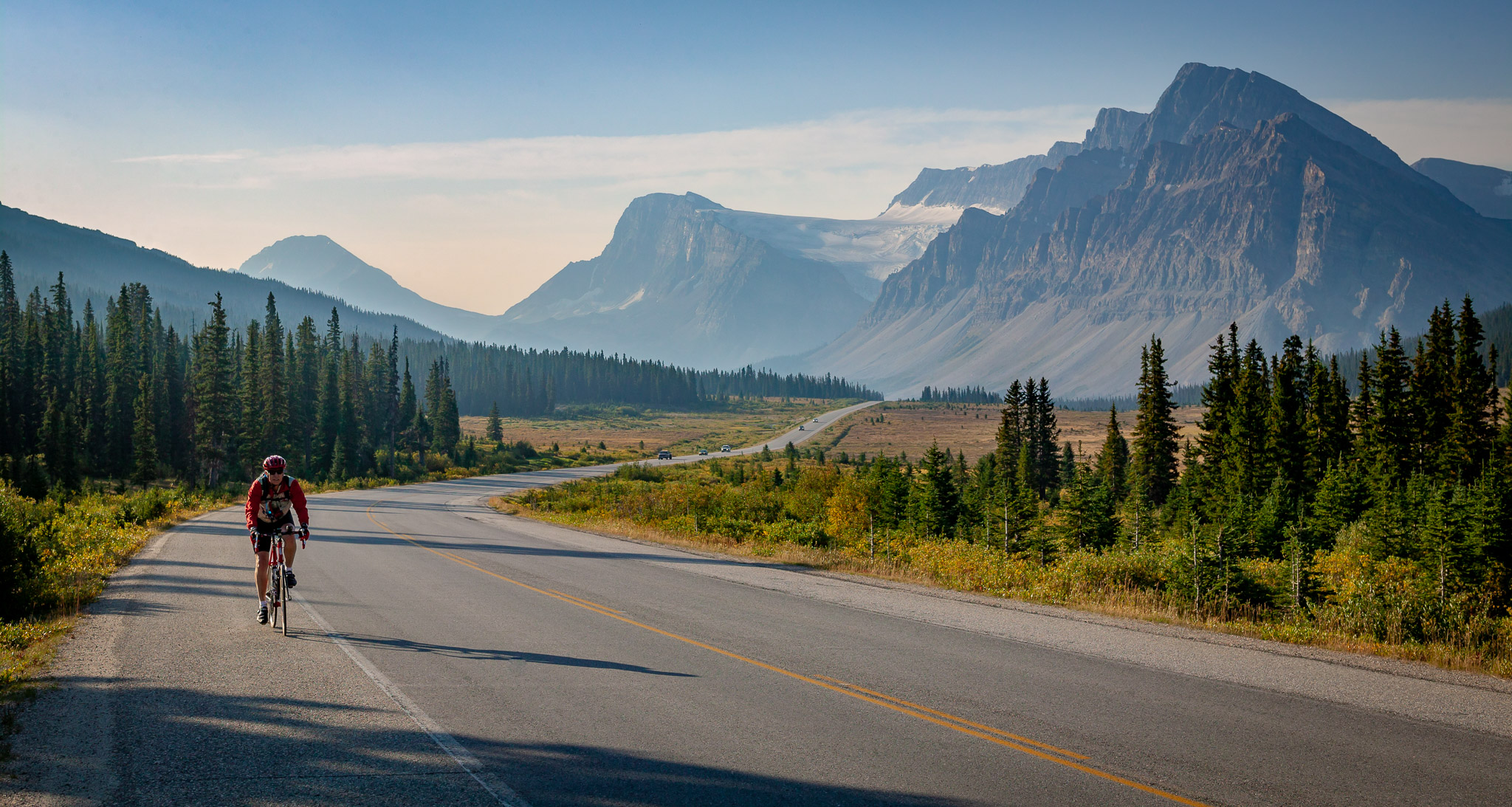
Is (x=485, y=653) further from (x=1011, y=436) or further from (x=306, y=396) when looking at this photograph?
(x=306, y=396)

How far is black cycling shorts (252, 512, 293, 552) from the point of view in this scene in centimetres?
1152

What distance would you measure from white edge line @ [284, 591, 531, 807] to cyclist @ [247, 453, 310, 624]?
146 cm

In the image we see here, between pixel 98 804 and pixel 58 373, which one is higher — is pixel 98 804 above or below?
below

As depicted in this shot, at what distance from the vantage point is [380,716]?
801 centimetres

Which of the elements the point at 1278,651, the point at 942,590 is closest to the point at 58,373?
the point at 942,590

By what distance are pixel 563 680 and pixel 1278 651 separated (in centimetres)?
859

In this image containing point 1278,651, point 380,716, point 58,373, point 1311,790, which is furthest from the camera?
point 58,373

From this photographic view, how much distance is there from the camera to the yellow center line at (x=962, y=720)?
7.25 metres

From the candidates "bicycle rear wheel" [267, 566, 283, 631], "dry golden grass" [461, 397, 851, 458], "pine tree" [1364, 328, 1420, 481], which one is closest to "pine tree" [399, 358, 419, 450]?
"dry golden grass" [461, 397, 851, 458]

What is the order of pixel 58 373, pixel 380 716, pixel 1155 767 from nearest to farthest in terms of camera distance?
1. pixel 1155 767
2. pixel 380 716
3. pixel 58 373

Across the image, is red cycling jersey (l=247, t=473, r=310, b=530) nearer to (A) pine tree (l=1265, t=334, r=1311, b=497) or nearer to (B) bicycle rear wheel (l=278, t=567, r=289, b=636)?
(B) bicycle rear wheel (l=278, t=567, r=289, b=636)

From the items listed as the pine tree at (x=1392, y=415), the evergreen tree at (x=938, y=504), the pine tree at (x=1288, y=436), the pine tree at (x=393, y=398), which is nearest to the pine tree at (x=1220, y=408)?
the pine tree at (x=1288, y=436)

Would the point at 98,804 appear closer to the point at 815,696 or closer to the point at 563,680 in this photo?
the point at 563,680

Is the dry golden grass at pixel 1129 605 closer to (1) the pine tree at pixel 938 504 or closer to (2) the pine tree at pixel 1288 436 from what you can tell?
(1) the pine tree at pixel 938 504
